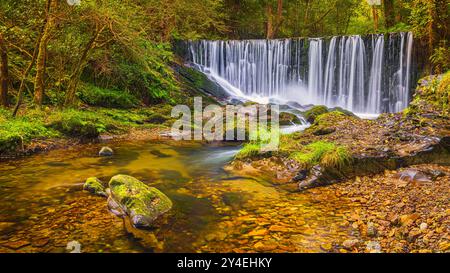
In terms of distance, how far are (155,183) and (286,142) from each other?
317cm

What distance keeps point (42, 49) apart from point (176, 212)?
6.91 m

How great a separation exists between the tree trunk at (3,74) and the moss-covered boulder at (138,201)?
6167mm

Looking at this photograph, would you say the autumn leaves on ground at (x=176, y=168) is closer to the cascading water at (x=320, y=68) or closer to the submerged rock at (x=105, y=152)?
the submerged rock at (x=105, y=152)

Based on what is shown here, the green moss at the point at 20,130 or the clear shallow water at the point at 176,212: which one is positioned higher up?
the green moss at the point at 20,130

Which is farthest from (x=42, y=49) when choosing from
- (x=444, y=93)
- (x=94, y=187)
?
(x=444, y=93)

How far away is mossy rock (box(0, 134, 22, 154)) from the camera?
→ 296 inches

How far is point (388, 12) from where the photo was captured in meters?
20.1

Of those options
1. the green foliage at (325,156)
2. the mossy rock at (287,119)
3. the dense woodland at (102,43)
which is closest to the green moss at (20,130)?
the dense woodland at (102,43)

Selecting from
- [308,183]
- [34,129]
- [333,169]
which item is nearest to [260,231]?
[308,183]

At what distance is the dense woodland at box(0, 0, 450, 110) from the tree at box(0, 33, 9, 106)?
2cm

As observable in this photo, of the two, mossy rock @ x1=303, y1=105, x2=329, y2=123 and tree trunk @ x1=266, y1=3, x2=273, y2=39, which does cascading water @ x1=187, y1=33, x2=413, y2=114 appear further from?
tree trunk @ x1=266, y1=3, x2=273, y2=39

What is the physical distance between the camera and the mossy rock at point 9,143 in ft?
24.6

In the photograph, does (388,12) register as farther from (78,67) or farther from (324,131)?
(78,67)

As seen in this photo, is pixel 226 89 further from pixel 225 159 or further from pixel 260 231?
pixel 260 231
